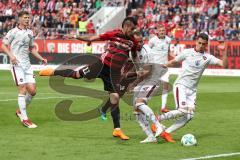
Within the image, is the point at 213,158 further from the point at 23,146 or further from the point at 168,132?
the point at 23,146

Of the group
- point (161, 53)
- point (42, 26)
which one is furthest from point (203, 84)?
point (42, 26)

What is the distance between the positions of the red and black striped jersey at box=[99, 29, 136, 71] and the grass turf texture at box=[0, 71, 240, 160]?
1.55m

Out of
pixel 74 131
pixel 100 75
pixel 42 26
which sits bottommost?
pixel 42 26

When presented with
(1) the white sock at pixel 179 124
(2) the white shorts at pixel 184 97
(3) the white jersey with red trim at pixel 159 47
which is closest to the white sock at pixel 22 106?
(1) the white sock at pixel 179 124

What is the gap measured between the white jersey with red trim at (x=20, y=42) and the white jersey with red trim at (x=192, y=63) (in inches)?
161

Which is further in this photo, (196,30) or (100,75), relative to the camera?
(196,30)

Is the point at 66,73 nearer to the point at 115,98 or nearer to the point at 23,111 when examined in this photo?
the point at 23,111

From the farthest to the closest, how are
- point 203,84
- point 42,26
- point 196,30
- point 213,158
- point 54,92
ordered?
1. point 42,26
2. point 196,30
3. point 203,84
4. point 54,92
5. point 213,158

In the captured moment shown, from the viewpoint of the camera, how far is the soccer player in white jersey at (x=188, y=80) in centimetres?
1291

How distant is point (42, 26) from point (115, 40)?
115ft

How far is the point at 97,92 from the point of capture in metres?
24.7

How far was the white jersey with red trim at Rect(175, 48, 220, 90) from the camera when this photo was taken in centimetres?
1305

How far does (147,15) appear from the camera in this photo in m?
44.5

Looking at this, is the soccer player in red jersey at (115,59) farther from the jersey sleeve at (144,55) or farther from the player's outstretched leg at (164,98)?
the player's outstretched leg at (164,98)
